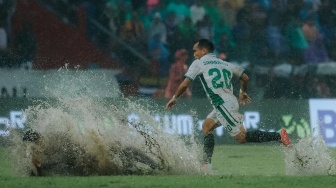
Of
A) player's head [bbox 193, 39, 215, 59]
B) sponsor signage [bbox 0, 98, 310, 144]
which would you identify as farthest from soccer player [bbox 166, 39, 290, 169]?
sponsor signage [bbox 0, 98, 310, 144]

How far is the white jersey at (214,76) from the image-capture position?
1218 centimetres

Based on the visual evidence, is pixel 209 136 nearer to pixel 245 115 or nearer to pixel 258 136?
pixel 258 136

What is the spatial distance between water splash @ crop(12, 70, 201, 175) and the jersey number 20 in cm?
91

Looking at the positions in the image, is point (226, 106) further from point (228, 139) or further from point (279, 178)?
point (228, 139)

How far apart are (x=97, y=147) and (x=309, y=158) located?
2.59m

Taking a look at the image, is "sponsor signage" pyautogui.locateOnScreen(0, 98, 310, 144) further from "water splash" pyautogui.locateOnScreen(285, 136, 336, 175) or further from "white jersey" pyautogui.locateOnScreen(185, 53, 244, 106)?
"water splash" pyautogui.locateOnScreen(285, 136, 336, 175)

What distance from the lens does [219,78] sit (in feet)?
40.0

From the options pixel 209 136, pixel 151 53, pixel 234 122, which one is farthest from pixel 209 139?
pixel 151 53

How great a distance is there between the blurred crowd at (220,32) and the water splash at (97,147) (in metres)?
9.23

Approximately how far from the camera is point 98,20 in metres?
21.7

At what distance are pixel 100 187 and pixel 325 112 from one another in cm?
1064

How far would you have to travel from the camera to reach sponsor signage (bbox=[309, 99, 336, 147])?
63.9 ft

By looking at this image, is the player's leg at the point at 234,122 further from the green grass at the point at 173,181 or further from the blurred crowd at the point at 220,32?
the blurred crowd at the point at 220,32

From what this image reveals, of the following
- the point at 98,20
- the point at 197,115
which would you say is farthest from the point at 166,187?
the point at 98,20
